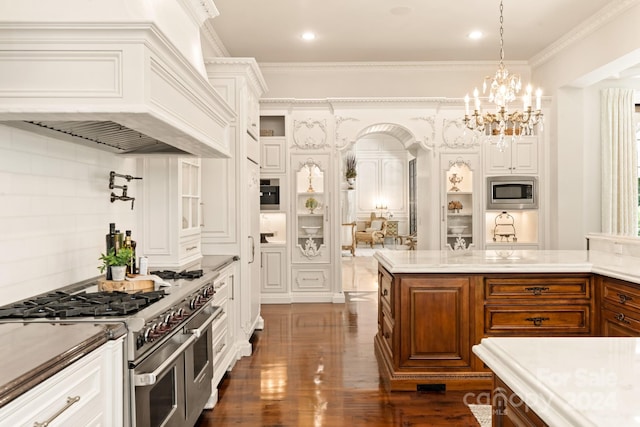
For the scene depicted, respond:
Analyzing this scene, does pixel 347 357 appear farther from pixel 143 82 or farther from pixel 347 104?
pixel 347 104

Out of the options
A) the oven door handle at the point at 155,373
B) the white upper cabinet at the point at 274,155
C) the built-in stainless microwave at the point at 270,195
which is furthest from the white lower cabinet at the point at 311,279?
the oven door handle at the point at 155,373

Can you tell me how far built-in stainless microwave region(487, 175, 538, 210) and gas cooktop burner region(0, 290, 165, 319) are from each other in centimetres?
557

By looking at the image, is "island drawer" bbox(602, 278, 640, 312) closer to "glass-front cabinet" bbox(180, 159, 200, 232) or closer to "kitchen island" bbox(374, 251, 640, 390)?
"kitchen island" bbox(374, 251, 640, 390)

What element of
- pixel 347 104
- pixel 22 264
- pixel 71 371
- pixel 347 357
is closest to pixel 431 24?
pixel 347 104

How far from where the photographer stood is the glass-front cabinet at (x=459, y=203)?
22.7ft

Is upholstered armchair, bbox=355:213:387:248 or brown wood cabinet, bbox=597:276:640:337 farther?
upholstered armchair, bbox=355:213:387:248

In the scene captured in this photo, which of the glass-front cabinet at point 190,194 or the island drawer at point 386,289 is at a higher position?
the glass-front cabinet at point 190,194

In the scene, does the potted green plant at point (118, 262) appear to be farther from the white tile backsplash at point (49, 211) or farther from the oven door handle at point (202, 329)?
the oven door handle at point (202, 329)

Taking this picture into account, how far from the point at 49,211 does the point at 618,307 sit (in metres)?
3.46

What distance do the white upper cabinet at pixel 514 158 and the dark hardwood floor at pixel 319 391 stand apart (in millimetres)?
3137

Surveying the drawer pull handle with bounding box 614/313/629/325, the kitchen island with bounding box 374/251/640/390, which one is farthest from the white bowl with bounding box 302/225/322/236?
the drawer pull handle with bounding box 614/313/629/325

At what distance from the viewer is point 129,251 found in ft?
8.30

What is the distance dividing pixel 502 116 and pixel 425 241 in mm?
3215

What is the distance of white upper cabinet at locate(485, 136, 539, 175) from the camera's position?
22.6ft
